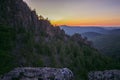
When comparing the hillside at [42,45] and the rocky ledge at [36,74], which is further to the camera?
the hillside at [42,45]

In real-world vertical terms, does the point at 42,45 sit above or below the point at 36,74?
below

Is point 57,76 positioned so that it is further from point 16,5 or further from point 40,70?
point 16,5

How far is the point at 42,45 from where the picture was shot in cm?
8762

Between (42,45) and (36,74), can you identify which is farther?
(42,45)

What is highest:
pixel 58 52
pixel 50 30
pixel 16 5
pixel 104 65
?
pixel 16 5

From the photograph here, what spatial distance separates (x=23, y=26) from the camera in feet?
303

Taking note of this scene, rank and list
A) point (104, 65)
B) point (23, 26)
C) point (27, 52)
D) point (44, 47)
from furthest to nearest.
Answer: point (104, 65) → point (23, 26) → point (44, 47) → point (27, 52)

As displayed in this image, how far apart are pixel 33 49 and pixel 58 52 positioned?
466 inches

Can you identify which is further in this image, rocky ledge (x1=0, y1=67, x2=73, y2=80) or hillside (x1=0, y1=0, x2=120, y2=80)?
hillside (x1=0, y1=0, x2=120, y2=80)

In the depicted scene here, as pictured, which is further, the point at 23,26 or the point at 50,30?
the point at 50,30

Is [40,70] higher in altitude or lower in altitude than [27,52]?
higher

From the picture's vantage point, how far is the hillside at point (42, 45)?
75.9 metres

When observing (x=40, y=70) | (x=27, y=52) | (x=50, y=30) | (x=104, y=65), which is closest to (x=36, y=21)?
(x=50, y=30)

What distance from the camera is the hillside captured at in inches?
2990
